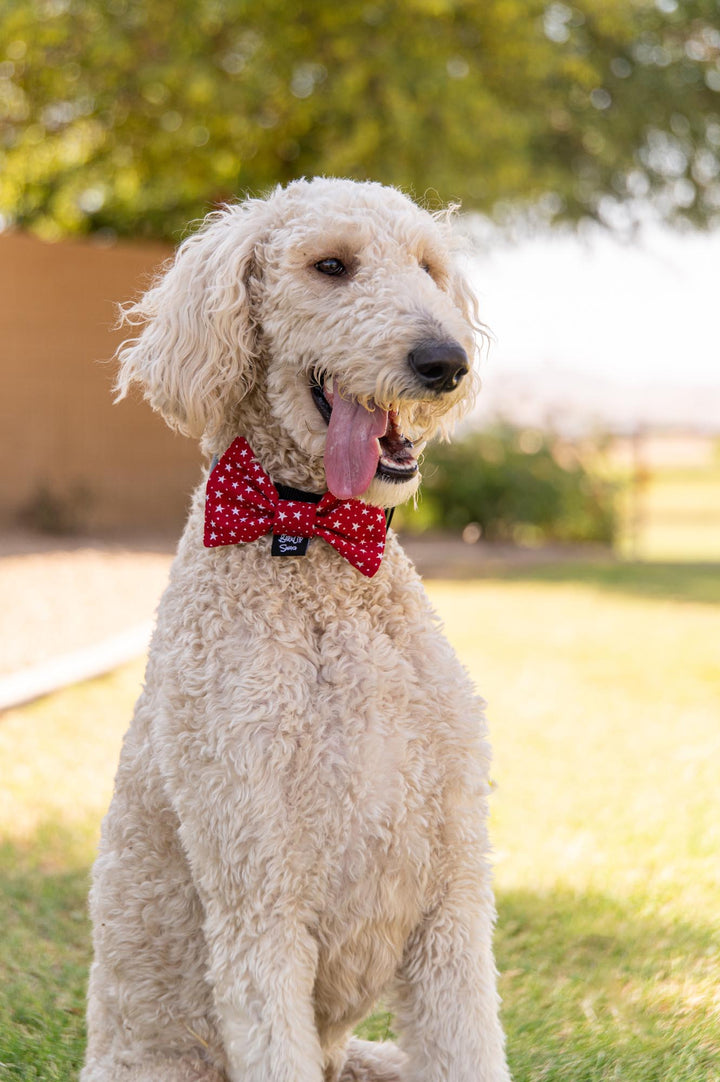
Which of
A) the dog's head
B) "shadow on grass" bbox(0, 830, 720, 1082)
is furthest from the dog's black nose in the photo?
"shadow on grass" bbox(0, 830, 720, 1082)

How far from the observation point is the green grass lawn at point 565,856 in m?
3.02

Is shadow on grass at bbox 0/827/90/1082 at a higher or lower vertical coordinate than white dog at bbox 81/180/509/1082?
lower

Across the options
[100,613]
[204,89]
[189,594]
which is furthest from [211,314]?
[204,89]

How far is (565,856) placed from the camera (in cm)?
433

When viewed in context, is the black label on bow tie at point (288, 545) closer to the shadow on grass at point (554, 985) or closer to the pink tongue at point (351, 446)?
the pink tongue at point (351, 446)

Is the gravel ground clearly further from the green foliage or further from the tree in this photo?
the tree

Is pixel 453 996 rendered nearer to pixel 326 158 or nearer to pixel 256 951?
pixel 256 951

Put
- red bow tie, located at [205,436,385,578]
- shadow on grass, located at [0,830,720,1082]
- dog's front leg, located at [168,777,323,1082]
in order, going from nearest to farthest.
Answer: dog's front leg, located at [168,777,323,1082]
red bow tie, located at [205,436,385,578]
shadow on grass, located at [0,830,720,1082]

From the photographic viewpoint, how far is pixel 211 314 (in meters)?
2.38

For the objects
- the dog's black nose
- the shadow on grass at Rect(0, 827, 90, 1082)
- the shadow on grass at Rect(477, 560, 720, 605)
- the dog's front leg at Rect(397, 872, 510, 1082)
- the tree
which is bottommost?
the shadow on grass at Rect(0, 827, 90, 1082)

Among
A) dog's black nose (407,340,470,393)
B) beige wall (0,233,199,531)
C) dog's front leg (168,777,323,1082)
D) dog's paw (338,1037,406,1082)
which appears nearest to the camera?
dog's front leg (168,777,323,1082)

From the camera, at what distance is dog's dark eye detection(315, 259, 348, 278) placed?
2418 mm

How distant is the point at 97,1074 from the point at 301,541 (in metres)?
1.20

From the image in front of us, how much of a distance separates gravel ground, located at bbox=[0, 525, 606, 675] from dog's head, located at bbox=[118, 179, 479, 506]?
466 centimetres
